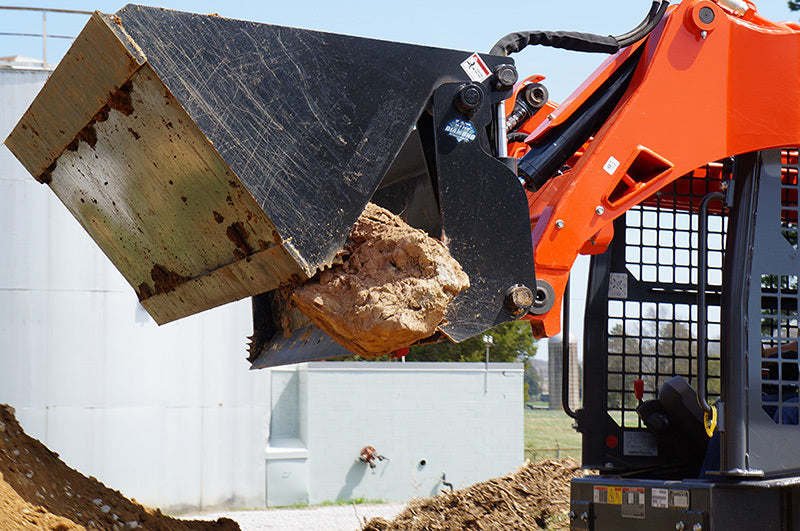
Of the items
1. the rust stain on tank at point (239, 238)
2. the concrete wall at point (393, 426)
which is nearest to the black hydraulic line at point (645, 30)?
the rust stain on tank at point (239, 238)

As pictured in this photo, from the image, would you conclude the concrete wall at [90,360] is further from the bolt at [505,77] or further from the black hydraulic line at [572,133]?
the bolt at [505,77]

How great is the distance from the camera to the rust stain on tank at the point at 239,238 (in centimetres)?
315

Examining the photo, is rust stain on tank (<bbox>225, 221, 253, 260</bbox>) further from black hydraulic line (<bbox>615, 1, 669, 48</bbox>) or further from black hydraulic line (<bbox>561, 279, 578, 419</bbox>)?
black hydraulic line (<bbox>561, 279, 578, 419</bbox>)

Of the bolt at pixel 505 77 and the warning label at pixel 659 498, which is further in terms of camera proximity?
the warning label at pixel 659 498

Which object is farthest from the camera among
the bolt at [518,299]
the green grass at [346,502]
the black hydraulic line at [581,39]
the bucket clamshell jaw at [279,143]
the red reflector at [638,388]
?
the green grass at [346,502]

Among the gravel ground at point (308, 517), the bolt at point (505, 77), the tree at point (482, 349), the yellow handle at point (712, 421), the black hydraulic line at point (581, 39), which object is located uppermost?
the black hydraulic line at point (581, 39)

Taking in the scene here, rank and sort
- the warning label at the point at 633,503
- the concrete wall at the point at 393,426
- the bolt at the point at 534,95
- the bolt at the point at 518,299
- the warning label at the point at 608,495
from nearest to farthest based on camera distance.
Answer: the bolt at the point at 518,299, the bolt at the point at 534,95, the warning label at the point at 633,503, the warning label at the point at 608,495, the concrete wall at the point at 393,426

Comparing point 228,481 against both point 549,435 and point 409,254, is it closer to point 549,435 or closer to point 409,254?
point 409,254

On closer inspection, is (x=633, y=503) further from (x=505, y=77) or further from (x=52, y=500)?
(x=52, y=500)

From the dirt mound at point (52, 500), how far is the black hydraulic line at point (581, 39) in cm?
243

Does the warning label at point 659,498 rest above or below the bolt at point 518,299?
below

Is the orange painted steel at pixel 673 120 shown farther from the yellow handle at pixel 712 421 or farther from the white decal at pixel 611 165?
the yellow handle at pixel 712 421

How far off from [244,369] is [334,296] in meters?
11.0

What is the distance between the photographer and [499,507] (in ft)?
23.6
